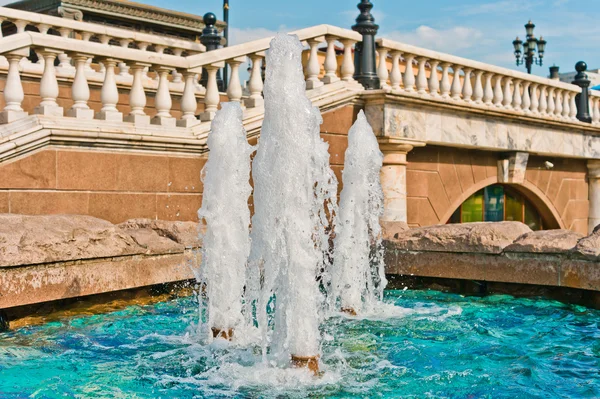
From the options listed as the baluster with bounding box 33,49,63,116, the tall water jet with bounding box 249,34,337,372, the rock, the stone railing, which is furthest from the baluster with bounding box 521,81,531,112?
the tall water jet with bounding box 249,34,337,372

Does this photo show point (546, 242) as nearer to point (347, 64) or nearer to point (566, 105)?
point (347, 64)

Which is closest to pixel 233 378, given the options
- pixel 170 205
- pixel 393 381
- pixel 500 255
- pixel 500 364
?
pixel 393 381

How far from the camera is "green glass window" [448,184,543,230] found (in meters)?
13.3

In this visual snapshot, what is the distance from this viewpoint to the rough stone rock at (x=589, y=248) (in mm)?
6504

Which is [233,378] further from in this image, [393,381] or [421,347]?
[421,347]

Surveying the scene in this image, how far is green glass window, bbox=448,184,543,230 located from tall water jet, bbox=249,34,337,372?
8461 mm

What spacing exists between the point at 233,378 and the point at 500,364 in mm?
1726

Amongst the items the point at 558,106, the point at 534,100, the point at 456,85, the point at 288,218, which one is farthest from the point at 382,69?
the point at 288,218

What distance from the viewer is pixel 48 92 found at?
751 cm

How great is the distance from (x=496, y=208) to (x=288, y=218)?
999 cm

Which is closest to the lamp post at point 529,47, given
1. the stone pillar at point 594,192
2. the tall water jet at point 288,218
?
the stone pillar at point 594,192

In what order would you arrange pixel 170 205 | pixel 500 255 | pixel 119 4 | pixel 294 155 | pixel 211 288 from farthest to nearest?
pixel 119 4
pixel 170 205
pixel 500 255
pixel 211 288
pixel 294 155

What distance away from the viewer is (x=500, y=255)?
7.17m

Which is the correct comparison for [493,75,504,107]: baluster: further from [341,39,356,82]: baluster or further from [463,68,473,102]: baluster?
[341,39,356,82]: baluster
